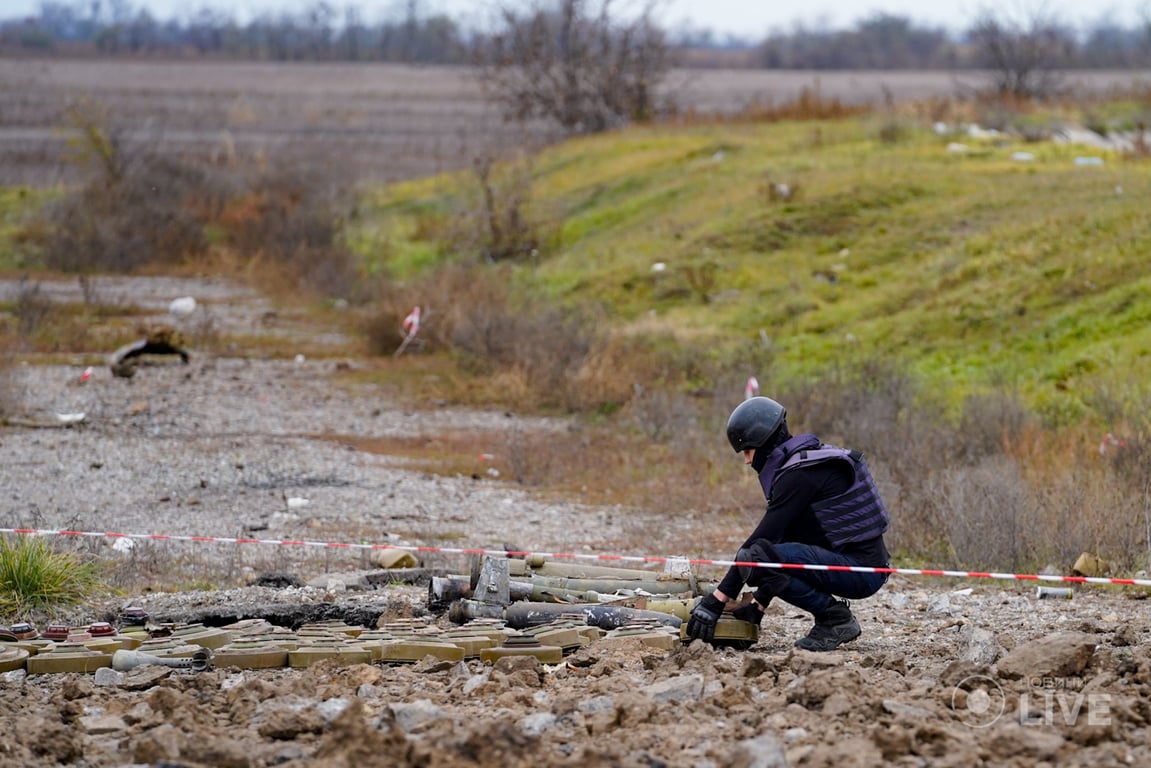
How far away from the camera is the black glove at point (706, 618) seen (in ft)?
24.5

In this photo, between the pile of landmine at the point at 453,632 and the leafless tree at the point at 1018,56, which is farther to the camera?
the leafless tree at the point at 1018,56

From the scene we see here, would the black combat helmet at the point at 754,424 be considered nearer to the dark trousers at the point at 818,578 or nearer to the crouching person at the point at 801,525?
the crouching person at the point at 801,525

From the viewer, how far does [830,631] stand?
25.3ft

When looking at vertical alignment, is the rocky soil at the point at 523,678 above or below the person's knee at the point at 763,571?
below

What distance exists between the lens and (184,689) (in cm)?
697

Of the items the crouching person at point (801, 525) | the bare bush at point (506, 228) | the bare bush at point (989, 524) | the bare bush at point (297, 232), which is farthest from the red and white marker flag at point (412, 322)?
the crouching person at point (801, 525)

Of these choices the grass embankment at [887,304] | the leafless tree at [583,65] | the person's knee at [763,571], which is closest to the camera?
the person's knee at [763,571]

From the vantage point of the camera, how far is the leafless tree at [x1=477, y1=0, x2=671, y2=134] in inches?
1785

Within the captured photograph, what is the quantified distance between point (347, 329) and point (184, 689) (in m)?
19.2

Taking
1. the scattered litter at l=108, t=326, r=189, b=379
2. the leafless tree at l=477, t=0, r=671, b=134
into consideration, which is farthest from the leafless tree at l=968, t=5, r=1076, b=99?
the scattered litter at l=108, t=326, r=189, b=379

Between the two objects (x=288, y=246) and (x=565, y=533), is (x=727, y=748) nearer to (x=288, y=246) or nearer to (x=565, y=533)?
(x=565, y=533)

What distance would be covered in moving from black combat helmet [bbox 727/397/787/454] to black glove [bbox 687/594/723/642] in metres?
0.75

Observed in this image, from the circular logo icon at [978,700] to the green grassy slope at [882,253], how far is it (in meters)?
9.19

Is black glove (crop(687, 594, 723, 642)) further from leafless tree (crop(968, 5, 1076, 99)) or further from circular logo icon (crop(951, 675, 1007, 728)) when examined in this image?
leafless tree (crop(968, 5, 1076, 99))
